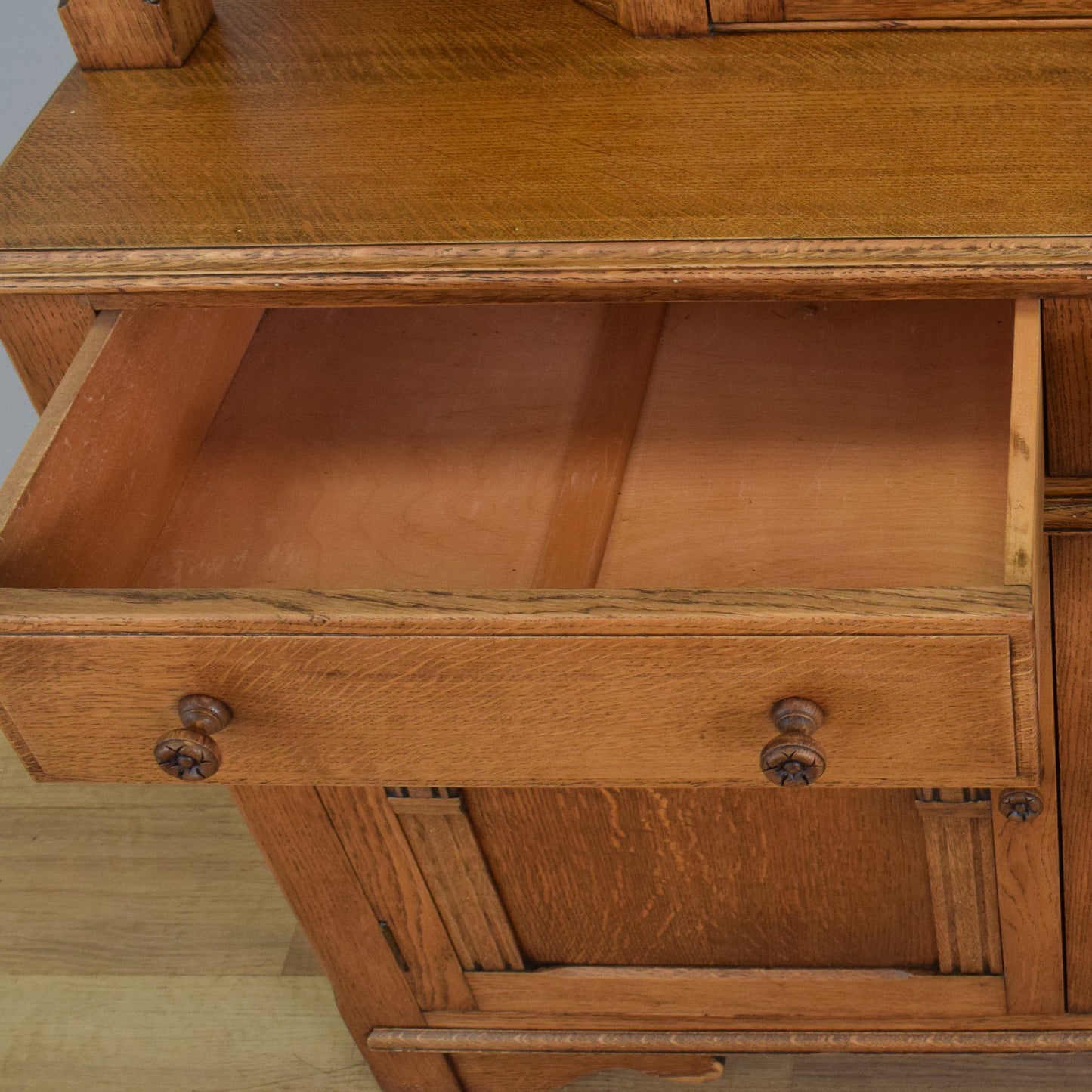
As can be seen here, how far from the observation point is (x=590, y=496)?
41.7 inches

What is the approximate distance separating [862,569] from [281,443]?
1.36ft

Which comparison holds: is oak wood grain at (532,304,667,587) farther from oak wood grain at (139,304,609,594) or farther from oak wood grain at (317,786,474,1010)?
oak wood grain at (317,786,474,1010)

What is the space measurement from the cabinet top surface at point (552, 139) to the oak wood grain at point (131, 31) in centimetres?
Answer: 1

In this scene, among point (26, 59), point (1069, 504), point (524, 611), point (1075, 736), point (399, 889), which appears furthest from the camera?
point (26, 59)

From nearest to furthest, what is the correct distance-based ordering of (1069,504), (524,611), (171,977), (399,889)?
(524,611), (1069,504), (399,889), (171,977)

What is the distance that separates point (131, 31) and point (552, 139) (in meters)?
0.32

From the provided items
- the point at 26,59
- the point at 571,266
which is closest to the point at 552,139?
the point at 571,266

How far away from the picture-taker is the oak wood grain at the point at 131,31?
3.64ft

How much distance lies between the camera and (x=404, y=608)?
83 centimetres

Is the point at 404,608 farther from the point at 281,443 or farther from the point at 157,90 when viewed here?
the point at 157,90

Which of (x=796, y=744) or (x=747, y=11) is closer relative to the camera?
(x=796, y=744)

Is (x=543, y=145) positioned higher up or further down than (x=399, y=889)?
higher up

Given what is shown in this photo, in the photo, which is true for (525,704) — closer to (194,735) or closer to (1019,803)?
(194,735)

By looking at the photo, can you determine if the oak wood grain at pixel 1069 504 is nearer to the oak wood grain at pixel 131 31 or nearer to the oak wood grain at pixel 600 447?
the oak wood grain at pixel 600 447
